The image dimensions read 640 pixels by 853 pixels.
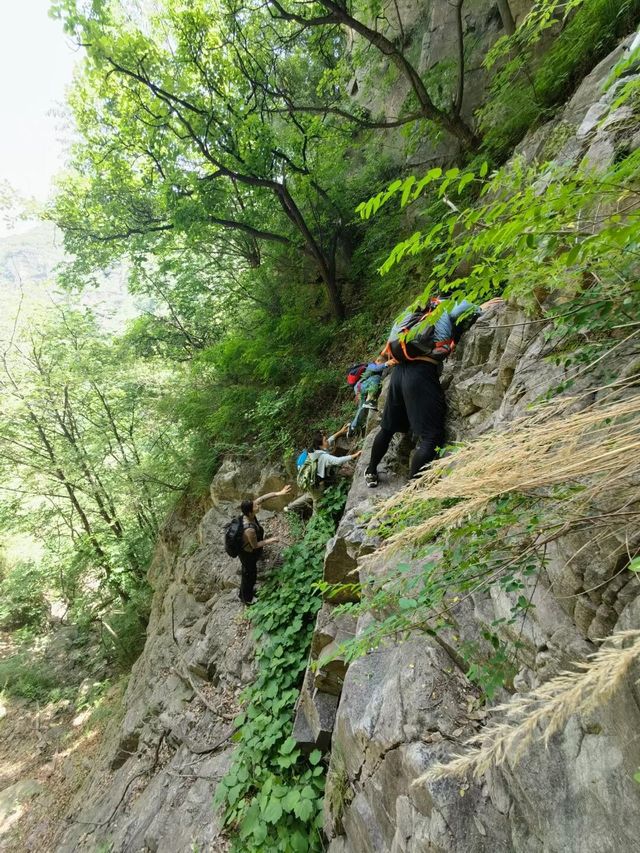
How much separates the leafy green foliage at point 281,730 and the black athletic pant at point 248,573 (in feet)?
1.09

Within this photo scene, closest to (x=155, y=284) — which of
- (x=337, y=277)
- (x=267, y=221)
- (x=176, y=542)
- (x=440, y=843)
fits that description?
(x=267, y=221)

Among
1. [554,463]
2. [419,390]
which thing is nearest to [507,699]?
[554,463]

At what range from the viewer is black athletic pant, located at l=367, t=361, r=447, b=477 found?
3.65 metres

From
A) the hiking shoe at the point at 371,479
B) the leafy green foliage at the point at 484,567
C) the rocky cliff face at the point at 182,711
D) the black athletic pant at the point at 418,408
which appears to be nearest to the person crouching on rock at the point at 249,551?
the rocky cliff face at the point at 182,711

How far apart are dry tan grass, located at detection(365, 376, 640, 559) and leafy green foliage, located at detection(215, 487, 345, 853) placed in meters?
3.18

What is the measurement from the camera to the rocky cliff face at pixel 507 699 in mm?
1310

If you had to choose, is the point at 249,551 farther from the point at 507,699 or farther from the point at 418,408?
the point at 507,699

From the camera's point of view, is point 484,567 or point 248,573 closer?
point 484,567

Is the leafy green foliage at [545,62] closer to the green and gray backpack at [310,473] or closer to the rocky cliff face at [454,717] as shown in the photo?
the rocky cliff face at [454,717]

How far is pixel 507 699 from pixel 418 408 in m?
2.51

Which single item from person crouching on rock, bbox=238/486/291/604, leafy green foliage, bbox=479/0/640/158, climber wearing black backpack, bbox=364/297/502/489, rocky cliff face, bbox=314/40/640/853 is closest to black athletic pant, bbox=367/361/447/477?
climber wearing black backpack, bbox=364/297/502/489

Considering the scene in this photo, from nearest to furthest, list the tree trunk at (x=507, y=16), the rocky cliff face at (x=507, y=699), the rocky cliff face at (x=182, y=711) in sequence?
the rocky cliff face at (x=507, y=699) < the rocky cliff face at (x=182, y=711) < the tree trunk at (x=507, y=16)

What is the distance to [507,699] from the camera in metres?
1.90

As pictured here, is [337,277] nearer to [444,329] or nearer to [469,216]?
[444,329]
